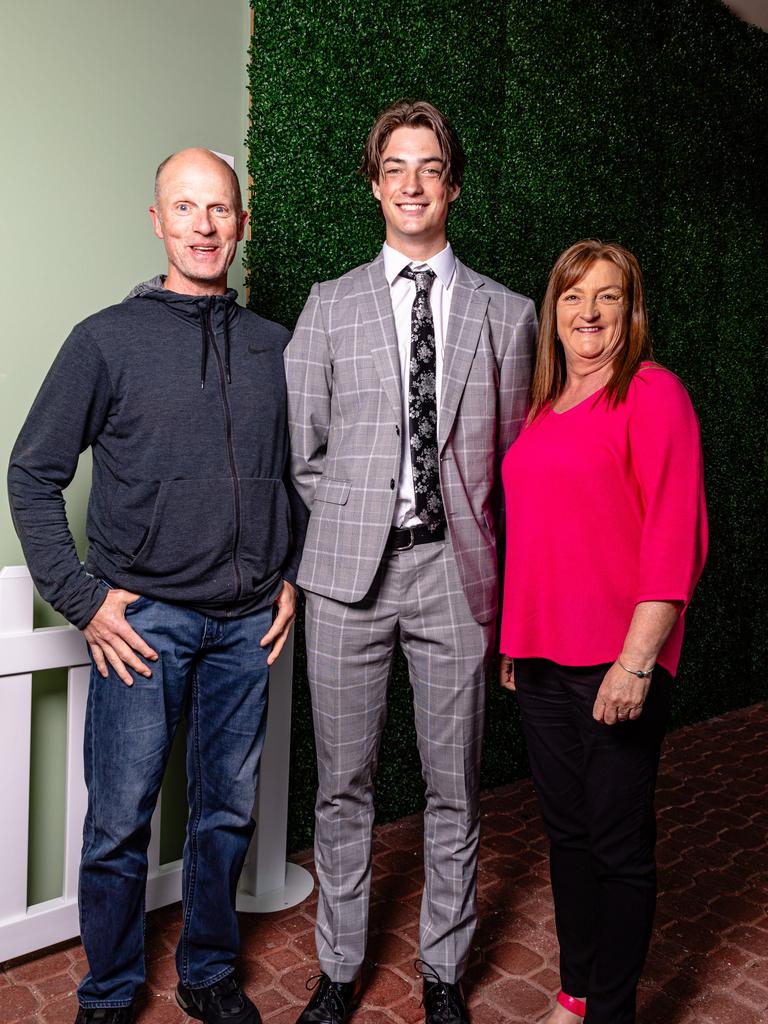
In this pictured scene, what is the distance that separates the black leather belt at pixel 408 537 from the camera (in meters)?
2.11

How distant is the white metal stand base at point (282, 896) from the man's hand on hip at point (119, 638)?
3.63 ft

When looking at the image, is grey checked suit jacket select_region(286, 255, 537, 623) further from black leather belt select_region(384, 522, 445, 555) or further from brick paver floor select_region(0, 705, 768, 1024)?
brick paver floor select_region(0, 705, 768, 1024)

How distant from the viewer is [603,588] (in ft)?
6.12

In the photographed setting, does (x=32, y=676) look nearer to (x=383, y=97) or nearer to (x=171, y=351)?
(x=171, y=351)

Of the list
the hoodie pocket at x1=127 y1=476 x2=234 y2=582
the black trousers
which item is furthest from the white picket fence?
the black trousers

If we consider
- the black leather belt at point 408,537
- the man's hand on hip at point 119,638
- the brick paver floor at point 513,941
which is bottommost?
the brick paver floor at point 513,941

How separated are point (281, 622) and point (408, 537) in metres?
0.36

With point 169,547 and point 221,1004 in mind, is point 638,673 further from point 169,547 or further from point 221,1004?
point 221,1004

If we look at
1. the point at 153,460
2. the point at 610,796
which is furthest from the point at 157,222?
the point at 610,796

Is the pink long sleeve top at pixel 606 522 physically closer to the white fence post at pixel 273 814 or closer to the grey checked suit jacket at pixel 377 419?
the grey checked suit jacket at pixel 377 419

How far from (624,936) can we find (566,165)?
120 inches

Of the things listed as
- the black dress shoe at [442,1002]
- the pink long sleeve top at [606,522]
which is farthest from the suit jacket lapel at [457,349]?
the black dress shoe at [442,1002]

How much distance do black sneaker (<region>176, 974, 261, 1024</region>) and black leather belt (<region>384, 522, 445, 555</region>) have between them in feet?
3.67

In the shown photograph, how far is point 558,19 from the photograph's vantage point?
3.74 m
